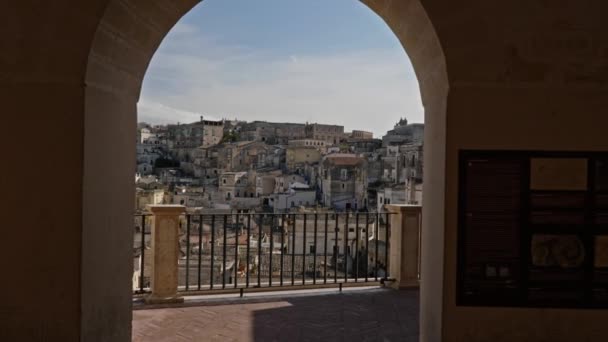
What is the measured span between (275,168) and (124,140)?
44420 mm

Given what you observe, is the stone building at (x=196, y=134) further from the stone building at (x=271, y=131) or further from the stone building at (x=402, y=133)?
the stone building at (x=402, y=133)

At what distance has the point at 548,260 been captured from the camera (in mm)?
3340

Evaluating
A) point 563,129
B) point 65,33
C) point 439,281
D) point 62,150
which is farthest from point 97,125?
point 563,129

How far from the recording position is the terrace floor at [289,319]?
15.9 ft

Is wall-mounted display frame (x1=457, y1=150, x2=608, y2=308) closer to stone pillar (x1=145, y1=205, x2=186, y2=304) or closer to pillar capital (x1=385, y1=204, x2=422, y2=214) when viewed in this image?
pillar capital (x1=385, y1=204, x2=422, y2=214)

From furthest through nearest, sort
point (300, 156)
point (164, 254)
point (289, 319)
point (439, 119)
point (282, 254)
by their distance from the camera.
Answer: point (300, 156) < point (282, 254) < point (164, 254) < point (289, 319) < point (439, 119)

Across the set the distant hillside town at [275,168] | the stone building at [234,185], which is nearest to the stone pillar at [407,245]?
the distant hillside town at [275,168]

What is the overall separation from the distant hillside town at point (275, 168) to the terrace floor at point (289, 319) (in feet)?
5.67

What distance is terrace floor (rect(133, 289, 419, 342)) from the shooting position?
4832mm

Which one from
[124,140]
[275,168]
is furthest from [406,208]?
[275,168]

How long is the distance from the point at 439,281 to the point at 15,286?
9.88 ft

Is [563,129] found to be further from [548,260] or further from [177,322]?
[177,322]

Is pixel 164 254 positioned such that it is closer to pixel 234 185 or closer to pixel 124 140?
pixel 124 140

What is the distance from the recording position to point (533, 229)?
3.30 meters
